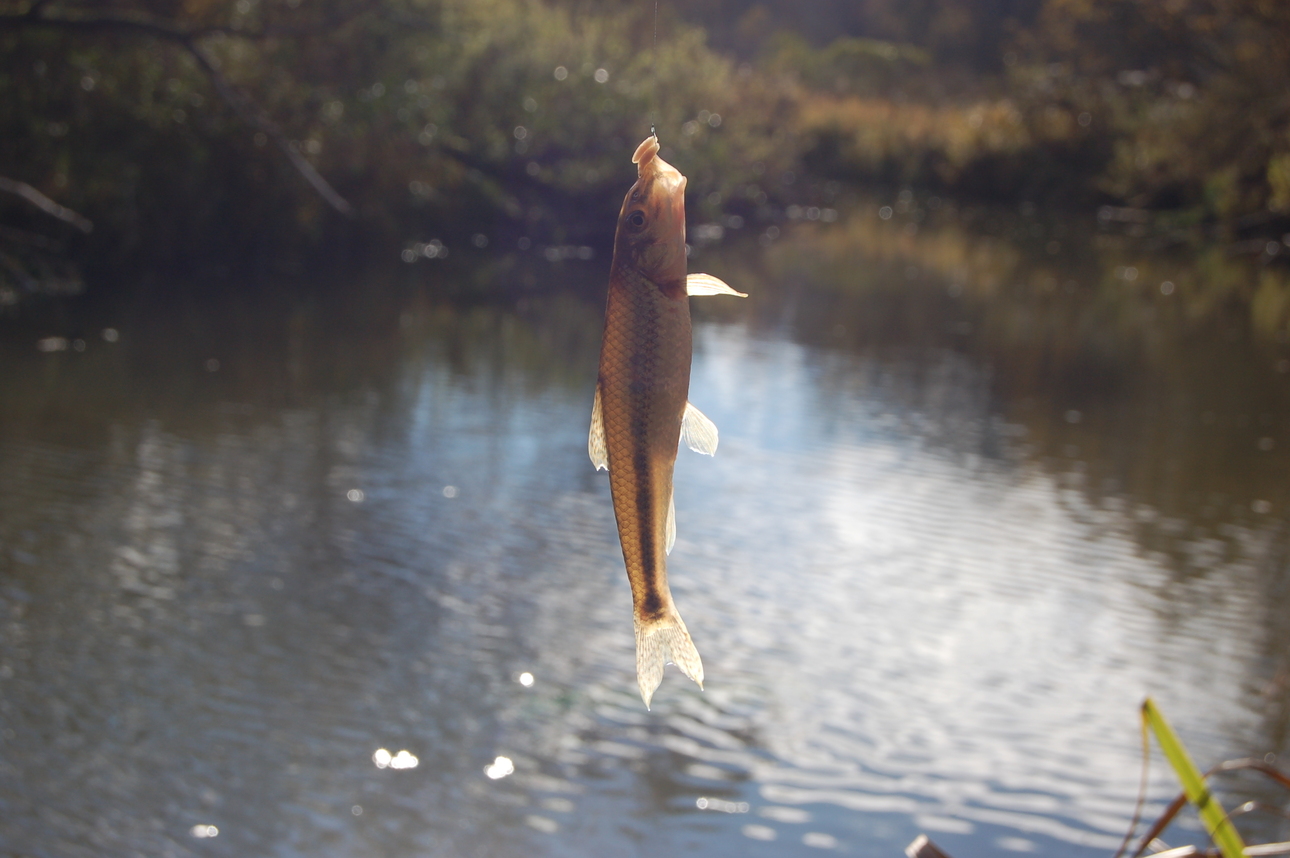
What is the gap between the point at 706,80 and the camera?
35.0m

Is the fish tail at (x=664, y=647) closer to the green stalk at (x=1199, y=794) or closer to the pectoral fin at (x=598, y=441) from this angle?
the pectoral fin at (x=598, y=441)

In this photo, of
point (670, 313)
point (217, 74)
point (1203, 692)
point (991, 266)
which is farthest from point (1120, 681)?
point (991, 266)

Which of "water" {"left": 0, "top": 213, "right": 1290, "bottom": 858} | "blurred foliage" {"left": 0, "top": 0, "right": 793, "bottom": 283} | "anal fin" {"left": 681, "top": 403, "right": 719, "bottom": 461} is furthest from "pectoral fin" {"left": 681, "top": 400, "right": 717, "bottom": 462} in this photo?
"blurred foliage" {"left": 0, "top": 0, "right": 793, "bottom": 283}

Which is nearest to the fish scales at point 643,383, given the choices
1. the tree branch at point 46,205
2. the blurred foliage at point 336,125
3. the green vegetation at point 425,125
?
the green vegetation at point 425,125

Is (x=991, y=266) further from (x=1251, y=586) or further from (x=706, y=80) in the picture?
(x=1251, y=586)

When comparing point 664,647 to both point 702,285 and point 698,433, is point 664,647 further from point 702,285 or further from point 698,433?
point 702,285

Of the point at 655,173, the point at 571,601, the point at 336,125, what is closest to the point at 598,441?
the point at 655,173

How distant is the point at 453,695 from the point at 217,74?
6339 mm

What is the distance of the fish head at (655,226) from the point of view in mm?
922

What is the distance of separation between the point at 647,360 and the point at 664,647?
0.25 meters

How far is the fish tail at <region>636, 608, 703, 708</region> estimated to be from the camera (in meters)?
0.96

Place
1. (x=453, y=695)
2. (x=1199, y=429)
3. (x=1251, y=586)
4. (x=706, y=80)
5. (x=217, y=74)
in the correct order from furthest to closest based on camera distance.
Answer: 1. (x=706, y=80)
2. (x=1199, y=429)
3. (x=1251, y=586)
4. (x=453, y=695)
5. (x=217, y=74)

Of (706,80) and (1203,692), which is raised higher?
(706,80)

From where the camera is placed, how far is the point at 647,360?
91 centimetres
